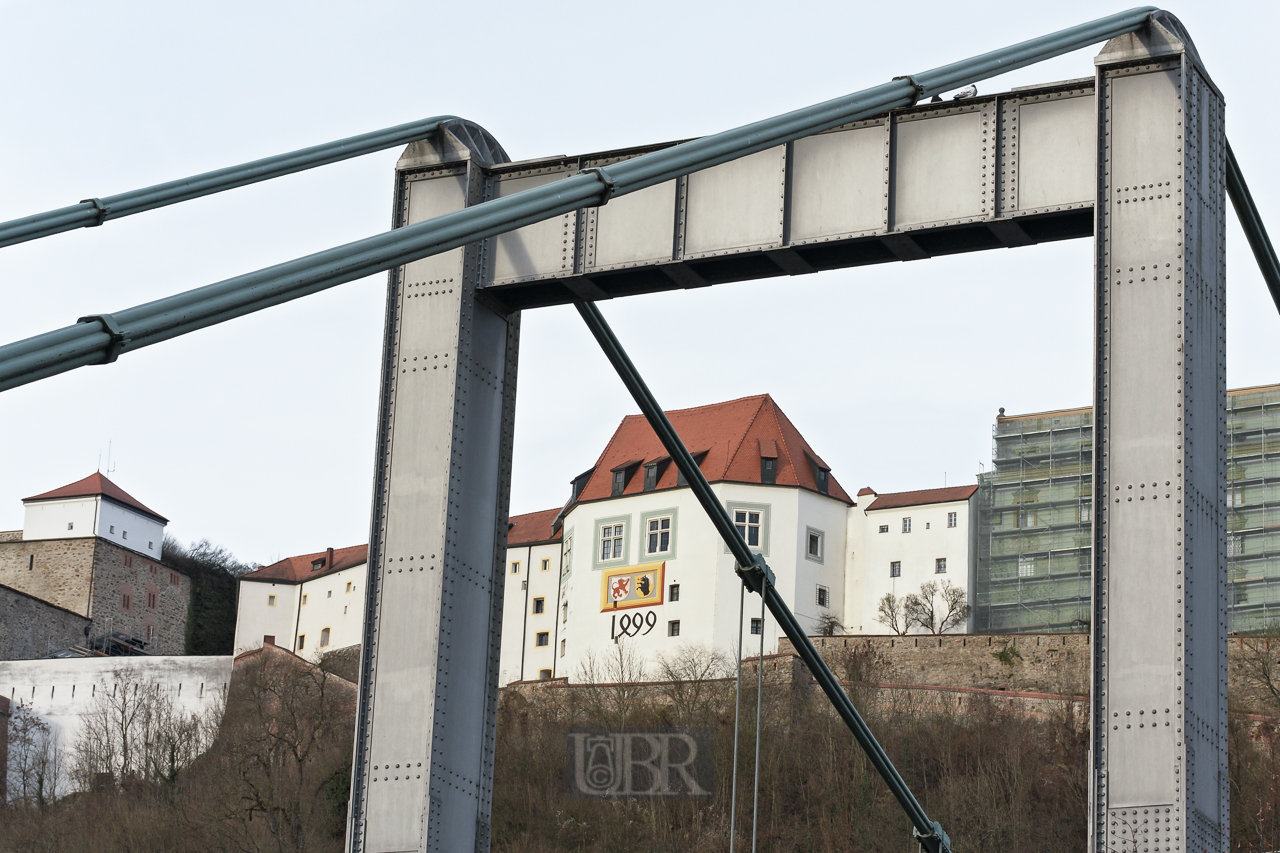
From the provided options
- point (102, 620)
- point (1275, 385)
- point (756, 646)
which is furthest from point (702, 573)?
point (102, 620)

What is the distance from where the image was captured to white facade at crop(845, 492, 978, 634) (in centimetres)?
5950

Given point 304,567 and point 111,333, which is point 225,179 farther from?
point 304,567

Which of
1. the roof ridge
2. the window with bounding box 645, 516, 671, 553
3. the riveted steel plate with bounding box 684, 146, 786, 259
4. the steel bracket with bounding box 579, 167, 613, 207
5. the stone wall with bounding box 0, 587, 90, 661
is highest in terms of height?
the roof ridge

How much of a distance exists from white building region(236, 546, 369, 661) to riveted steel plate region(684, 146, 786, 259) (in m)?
68.1

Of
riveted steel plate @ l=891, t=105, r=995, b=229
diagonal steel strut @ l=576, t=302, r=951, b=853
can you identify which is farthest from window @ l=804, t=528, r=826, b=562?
riveted steel plate @ l=891, t=105, r=995, b=229

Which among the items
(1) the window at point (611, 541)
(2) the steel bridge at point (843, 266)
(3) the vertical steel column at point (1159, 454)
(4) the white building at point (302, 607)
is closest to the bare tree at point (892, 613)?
(1) the window at point (611, 541)

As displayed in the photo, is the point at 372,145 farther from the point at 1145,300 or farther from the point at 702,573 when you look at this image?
the point at 702,573

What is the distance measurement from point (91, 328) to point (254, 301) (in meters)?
0.75

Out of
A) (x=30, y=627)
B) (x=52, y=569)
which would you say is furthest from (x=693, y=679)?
(x=52, y=569)

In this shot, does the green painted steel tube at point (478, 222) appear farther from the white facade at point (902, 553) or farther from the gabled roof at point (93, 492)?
the gabled roof at point (93, 492)

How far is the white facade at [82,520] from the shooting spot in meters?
82.4

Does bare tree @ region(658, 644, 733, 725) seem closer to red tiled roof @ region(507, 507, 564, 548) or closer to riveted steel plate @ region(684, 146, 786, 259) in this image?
red tiled roof @ region(507, 507, 564, 548)

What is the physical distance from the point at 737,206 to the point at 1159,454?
2839 mm

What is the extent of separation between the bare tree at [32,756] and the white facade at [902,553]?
28340mm
